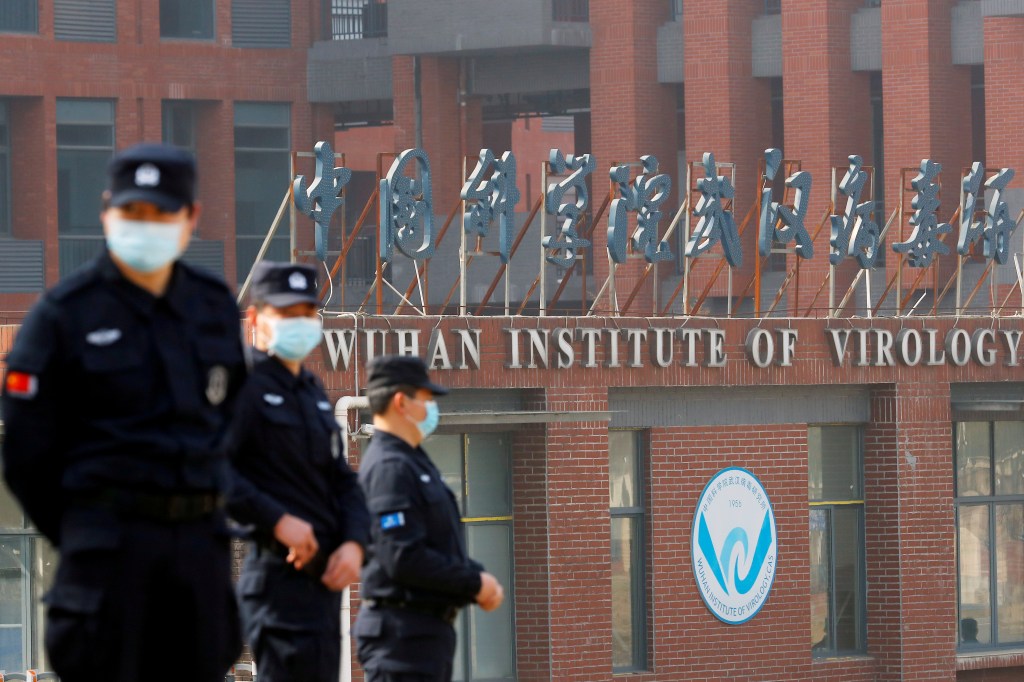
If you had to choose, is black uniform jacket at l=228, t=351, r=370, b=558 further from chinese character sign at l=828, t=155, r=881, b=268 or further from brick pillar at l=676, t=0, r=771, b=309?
brick pillar at l=676, t=0, r=771, b=309

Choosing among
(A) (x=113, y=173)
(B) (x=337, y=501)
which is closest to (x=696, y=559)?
(B) (x=337, y=501)

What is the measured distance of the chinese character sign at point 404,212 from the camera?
23938 millimetres

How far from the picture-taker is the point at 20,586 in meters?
22.0

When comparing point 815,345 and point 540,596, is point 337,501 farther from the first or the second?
point 815,345

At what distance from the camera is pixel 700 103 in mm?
41250

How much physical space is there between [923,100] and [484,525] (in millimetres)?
19607

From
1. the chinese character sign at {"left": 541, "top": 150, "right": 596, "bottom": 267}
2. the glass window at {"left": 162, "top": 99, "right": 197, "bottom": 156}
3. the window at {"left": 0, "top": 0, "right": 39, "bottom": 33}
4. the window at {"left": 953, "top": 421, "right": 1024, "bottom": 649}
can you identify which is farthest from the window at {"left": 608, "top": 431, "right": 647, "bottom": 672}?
the window at {"left": 0, "top": 0, "right": 39, "bottom": 33}

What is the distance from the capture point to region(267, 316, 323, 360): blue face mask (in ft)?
23.1

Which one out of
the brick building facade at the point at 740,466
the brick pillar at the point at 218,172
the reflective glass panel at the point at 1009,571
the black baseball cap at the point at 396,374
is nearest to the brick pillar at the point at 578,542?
the brick building facade at the point at 740,466

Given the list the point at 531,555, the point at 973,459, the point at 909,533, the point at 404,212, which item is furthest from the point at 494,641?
the point at 973,459

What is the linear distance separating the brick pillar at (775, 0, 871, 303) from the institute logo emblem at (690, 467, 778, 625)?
53.8ft

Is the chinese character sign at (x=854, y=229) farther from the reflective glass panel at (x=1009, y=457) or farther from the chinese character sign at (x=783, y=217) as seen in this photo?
the reflective glass panel at (x=1009, y=457)

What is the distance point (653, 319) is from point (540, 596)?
341 centimetres

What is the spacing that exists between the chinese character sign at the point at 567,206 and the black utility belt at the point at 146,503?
1926 cm
